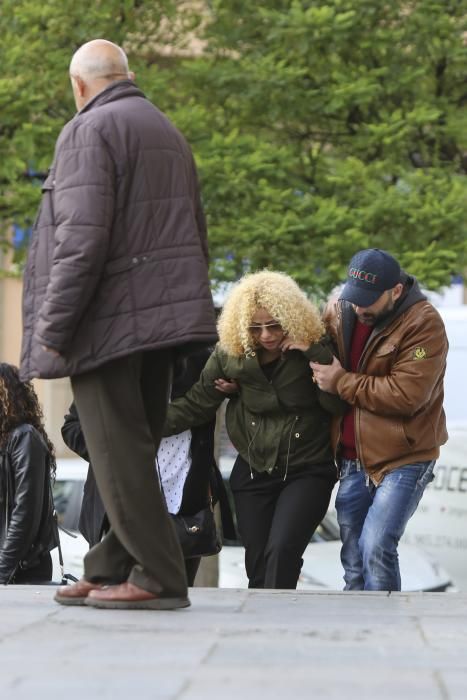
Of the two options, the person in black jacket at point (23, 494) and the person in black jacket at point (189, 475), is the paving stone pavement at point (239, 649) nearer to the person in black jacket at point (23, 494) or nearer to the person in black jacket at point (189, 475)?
the person in black jacket at point (189, 475)

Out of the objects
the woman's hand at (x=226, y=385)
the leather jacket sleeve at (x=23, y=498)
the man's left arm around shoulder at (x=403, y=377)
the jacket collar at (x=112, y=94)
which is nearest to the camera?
the jacket collar at (x=112, y=94)

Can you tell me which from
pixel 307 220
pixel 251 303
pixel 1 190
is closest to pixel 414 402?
pixel 251 303

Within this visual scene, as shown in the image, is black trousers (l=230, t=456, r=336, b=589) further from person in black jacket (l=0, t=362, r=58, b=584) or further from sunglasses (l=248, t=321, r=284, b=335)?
person in black jacket (l=0, t=362, r=58, b=584)

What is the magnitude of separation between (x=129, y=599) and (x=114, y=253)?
1.18 m

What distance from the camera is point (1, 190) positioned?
1136 cm

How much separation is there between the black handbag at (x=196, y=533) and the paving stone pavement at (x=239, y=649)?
1.00 metres

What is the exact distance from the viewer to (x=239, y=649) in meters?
4.63

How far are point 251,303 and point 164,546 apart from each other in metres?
1.80

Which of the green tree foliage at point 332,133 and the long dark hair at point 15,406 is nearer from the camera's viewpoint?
the long dark hair at point 15,406

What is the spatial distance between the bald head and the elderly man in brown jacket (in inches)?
3.0

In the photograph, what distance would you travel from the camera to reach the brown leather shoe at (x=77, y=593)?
5.55 meters

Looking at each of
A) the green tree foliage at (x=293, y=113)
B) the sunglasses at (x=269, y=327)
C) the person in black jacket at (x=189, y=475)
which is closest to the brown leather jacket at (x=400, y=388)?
the sunglasses at (x=269, y=327)

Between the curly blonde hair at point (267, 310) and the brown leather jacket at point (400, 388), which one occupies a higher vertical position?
the curly blonde hair at point (267, 310)

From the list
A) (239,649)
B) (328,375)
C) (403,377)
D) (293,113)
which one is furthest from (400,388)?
(293,113)
